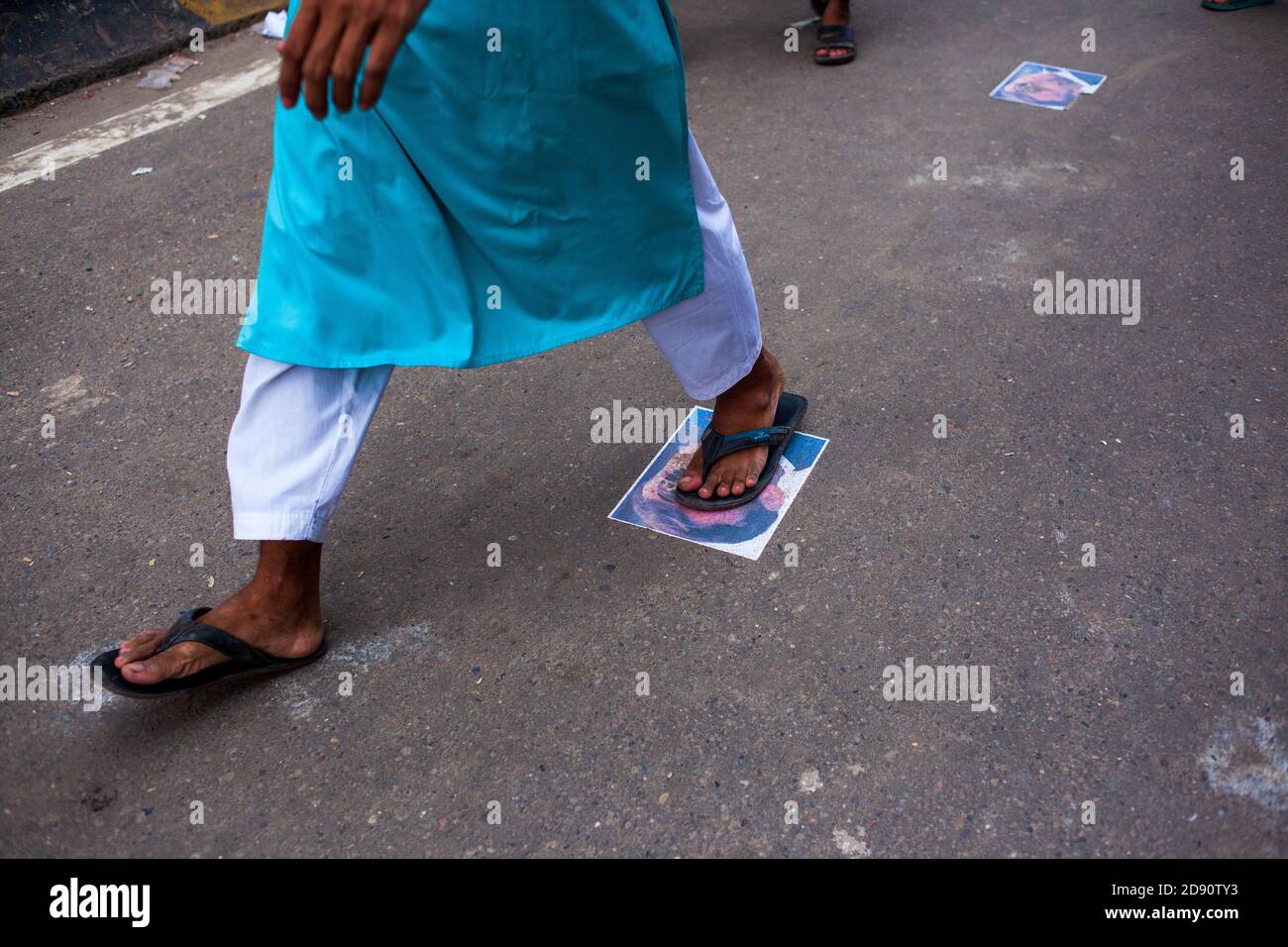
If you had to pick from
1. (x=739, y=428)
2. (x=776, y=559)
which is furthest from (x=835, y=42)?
(x=776, y=559)

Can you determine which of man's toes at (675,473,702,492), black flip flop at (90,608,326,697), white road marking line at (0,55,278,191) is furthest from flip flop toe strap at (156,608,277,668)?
white road marking line at (0,55,278,191)

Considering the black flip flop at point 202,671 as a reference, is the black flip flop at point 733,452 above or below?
below

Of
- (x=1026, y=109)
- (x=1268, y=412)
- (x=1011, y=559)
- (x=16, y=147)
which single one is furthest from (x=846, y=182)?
(x=16, y=147)

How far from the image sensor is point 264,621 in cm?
182

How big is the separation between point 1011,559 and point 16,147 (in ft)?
12.4

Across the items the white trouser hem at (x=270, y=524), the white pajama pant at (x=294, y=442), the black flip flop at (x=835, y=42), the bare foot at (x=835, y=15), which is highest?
the white pajama pant at (x=294, y=442)

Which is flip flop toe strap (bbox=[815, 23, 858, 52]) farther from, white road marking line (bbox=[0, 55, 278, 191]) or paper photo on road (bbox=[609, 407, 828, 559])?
paper photo on road (bbox=[609, 407, 828, 559])

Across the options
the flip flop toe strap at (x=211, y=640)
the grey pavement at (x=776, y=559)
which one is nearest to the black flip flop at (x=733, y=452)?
the grey pavement at (x=776, y=559)

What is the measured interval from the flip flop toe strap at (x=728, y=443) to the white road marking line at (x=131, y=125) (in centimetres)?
280

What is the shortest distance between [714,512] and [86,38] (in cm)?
370

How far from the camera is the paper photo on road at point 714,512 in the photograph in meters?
2.12

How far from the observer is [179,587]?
2.08 meters

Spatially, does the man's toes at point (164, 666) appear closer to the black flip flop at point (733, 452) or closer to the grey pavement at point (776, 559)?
the grey pavement at point (776, 559)
